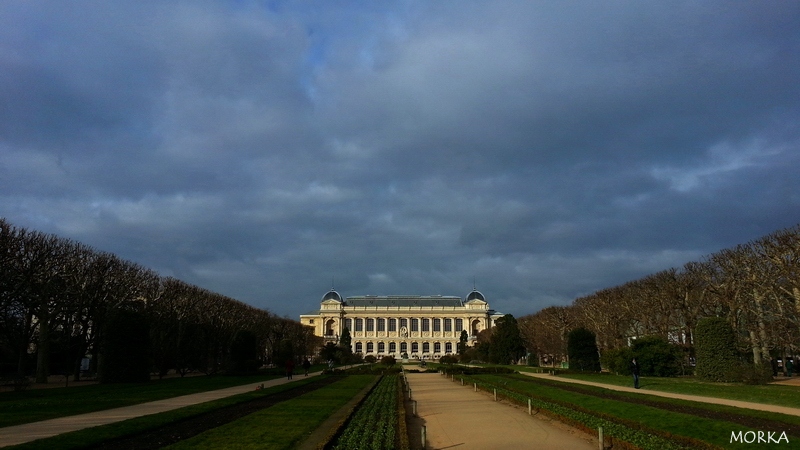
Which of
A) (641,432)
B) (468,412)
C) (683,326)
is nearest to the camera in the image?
(641,432)

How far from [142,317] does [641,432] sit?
1340 inches

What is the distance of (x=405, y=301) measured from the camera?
568 ft

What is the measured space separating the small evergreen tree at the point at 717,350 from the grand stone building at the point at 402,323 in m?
125

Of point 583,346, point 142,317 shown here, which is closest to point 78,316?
point 142,317

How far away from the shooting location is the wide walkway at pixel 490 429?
15078mm

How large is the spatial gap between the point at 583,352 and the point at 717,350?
676 inches

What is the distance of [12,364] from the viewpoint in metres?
53.6

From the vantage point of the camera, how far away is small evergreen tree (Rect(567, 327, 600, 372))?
49.9m

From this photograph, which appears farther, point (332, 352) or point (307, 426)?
point (332, 352)

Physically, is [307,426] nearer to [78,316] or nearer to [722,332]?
[722,332]

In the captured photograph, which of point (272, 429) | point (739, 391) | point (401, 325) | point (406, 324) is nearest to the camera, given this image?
point (272, 429)

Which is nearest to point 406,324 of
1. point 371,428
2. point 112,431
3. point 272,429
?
point 371,428

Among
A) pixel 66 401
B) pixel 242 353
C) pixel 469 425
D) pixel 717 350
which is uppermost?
pixel 717 350

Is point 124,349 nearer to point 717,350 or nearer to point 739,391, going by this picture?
point 739,391
